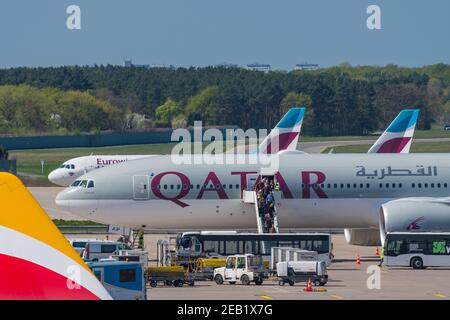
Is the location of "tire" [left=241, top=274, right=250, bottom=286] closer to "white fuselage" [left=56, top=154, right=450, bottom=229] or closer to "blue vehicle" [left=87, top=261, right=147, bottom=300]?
"white fuselage" [left=56, top=154, right=450, bottom=229]

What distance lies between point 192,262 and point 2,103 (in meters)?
138

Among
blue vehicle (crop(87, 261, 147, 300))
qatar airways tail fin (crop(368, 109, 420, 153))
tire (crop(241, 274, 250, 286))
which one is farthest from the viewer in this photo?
qatar airways tail fin (crop(368, 109, 420, 153))

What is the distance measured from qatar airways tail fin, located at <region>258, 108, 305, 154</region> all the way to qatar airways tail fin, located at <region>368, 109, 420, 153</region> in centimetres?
597

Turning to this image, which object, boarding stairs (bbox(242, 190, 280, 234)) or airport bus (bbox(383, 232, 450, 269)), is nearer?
airport bus (bbox(383, 232, 450, 269))

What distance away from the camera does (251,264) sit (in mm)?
47031

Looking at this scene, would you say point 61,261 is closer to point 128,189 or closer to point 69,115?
point 128,189

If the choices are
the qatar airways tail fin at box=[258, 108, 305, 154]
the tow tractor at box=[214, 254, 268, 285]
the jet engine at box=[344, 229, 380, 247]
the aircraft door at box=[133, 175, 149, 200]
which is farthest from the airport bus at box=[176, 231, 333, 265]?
the qatar airways tail fin at box=[258, 108, 305, 154]

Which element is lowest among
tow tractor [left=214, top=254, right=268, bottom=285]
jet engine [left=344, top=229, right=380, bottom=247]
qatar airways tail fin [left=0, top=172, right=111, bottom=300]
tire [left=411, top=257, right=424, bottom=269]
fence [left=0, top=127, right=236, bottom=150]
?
fence [left=0, top=127, right=236, bottom=150]

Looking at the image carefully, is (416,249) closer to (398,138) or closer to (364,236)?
(364,236)

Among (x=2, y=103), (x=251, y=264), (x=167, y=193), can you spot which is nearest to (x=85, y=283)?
(x=251, y=264)

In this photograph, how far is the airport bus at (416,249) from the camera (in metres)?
52.0

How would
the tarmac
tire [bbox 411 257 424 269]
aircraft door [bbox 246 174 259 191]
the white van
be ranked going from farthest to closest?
aircraft door [bbox 246 174 259 191] < tire [bbox 411 257 424 269] < the white van < the tarmac

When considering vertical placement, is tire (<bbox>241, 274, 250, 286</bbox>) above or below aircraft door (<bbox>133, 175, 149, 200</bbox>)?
below

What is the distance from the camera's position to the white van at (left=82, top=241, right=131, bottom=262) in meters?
51.4
